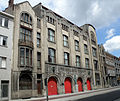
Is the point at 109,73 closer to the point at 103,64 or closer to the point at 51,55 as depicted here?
the point at 103,64

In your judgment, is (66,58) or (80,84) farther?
(80,84)

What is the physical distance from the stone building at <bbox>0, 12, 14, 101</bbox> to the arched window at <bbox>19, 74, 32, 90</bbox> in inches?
75.9

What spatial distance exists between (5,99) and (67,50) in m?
17.5

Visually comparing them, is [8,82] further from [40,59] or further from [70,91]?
[70,91]

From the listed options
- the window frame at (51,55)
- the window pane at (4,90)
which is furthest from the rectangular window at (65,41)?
the window pane at (4,90)

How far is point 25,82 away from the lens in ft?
70.0

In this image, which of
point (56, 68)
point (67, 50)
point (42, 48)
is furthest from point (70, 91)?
point (42, 48)

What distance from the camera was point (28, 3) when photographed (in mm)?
24766

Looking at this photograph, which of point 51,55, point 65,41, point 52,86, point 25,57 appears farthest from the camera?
point 65,41

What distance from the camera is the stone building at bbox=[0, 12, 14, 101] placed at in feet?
61.5

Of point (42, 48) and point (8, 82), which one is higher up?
point (42, 48)

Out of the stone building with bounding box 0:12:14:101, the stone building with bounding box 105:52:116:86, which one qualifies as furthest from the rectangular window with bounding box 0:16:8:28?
the stone building with bounding box 105:52:116:86

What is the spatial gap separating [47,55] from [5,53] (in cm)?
835

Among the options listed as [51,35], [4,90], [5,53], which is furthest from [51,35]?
[4,90]
